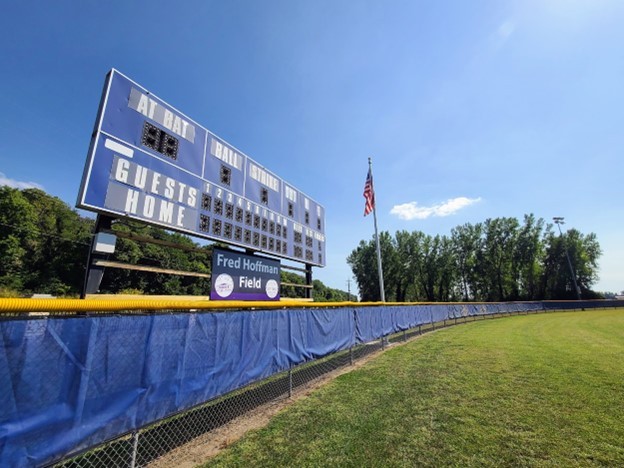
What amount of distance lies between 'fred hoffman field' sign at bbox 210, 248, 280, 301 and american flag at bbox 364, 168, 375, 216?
27.7ft

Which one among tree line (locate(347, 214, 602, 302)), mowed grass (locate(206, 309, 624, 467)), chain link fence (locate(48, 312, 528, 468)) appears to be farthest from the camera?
tree line (locate(347, 214, 602, 302))

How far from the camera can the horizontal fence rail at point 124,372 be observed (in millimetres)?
2520

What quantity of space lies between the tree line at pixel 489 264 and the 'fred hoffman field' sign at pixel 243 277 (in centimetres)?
5416

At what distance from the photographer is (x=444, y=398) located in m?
5.64

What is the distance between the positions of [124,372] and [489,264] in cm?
7133

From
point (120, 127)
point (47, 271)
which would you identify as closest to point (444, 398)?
point (120, 127)

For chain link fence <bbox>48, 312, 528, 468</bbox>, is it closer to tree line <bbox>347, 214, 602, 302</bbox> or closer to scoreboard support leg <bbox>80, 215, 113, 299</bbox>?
scoreboard support leg <bbox>80, 215, 113, 299</bbox>

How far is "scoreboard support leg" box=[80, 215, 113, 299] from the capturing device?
764 centimetres

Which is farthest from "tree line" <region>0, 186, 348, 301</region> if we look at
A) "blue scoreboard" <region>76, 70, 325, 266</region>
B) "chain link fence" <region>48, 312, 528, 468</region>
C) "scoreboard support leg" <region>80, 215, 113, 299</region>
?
"chain link fence" <region>48, 312, 528, 468</region>

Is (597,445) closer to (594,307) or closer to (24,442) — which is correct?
(24,442)

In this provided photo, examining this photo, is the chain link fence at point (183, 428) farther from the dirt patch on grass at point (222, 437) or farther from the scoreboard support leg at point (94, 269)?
the scoreboard support leg at point (94, 269)

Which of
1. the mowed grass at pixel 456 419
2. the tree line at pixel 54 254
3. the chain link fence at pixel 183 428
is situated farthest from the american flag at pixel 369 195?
the tree line at pixel 54 254

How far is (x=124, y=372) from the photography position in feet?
10.9

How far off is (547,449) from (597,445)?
657 millimetres
